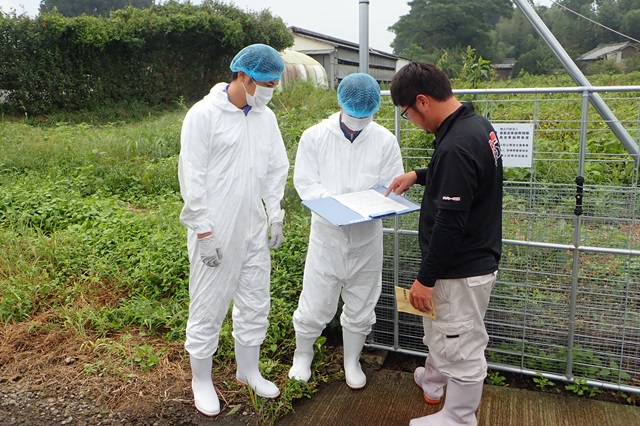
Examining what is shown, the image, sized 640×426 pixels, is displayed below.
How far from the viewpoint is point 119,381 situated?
3.09m

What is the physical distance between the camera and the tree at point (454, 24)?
3628 cm

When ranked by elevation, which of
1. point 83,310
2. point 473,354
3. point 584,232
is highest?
point 584,232

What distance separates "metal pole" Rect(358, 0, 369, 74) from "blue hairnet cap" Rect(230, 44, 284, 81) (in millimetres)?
661

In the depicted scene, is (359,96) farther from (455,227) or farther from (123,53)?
(123,53)

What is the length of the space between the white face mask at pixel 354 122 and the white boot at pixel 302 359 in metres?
1.20

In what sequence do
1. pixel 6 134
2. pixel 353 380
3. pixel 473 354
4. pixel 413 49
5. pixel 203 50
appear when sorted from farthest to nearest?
pixel 413 49
pixel 203 50
pixel 6 134
pixel 353 380
pixel 473 354

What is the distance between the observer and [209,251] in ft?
8.39

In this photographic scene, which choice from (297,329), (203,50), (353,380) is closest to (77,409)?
(297,329)

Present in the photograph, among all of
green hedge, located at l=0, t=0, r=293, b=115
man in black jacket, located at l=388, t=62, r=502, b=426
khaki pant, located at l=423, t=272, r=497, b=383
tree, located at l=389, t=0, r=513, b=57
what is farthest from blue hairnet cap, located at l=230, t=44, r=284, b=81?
tree, located at l=389, t=0, r=513, b=57

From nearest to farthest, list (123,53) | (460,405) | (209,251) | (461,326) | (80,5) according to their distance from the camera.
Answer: (461,326)
(460,405)
(209,251)
(123,53)
(80,5)

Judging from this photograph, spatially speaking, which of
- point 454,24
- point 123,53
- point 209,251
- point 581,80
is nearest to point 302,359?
point 209,251

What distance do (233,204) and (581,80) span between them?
1986mm

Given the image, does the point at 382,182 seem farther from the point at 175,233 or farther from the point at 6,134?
the point at 6,134

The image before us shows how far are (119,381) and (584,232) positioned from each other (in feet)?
8.80
